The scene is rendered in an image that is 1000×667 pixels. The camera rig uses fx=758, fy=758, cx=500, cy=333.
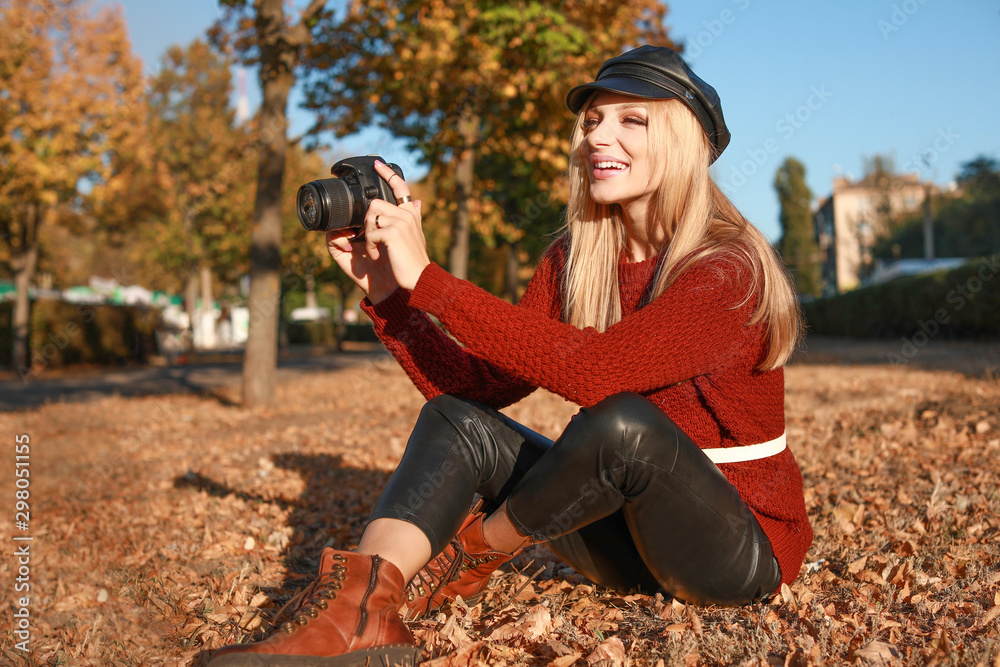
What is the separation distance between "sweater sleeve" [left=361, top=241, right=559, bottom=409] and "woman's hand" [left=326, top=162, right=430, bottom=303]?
0.21 ft

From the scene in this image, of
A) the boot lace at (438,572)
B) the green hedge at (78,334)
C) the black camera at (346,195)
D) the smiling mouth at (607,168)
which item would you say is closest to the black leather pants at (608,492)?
Result: the boot lace at (438,572)

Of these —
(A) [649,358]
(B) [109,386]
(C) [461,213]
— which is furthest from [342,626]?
(B) [109,386]

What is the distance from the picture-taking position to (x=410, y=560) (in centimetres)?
179

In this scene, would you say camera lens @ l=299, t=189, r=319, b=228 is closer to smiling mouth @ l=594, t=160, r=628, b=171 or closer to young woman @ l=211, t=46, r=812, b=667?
young woman @ l=211, t=46, r=812, b=667

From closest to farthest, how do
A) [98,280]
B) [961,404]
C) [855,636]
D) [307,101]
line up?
[855,636] → [961,404] → [307,101] → [98,280]

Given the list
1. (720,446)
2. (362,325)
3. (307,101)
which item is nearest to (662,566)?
(720,446)

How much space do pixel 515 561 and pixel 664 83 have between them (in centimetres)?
170

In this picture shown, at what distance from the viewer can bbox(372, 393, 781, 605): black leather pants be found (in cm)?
172

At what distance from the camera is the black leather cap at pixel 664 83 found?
6.66 ft

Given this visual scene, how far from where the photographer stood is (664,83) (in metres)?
2.03

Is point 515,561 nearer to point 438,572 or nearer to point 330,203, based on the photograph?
point 438,572

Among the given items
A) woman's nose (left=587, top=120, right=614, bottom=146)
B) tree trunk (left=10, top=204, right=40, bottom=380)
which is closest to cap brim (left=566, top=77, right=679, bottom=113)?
woman's nose (left=587, top=120, right=614, bottom=146)

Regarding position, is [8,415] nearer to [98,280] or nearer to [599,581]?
[599,581]

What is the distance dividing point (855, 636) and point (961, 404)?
3.88m
